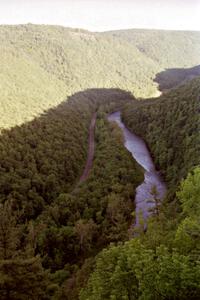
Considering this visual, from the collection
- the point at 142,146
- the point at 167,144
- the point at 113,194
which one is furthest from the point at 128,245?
the point at 142,146

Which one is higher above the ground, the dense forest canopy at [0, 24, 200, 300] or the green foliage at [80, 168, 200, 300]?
the dense forest canopy at [0, 24, 200, 300]

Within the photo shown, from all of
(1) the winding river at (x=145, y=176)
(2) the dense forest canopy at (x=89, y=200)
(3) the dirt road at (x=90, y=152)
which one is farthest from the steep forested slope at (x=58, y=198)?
(1) the winding river at (x=145, y=176)

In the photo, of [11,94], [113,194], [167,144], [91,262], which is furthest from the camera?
[11,94]

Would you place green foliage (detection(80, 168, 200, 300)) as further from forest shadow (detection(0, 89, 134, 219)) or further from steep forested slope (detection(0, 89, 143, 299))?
forest shadow (detection(0, 89, 134, 219))

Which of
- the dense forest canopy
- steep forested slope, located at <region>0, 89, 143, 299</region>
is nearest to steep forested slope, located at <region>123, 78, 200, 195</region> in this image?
the dense forest canopy

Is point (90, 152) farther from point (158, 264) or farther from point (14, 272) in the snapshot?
point (158, 264)

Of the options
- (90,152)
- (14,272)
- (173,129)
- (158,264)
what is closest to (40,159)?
(90,152)

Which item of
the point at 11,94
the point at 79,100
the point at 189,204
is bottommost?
the point at 189,204

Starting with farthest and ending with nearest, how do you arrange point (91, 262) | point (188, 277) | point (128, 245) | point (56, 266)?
point (56, 266) < point (91, 262) < point (128, 245) < point (188, 277)

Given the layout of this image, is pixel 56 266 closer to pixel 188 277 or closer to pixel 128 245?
pixel 128 245
